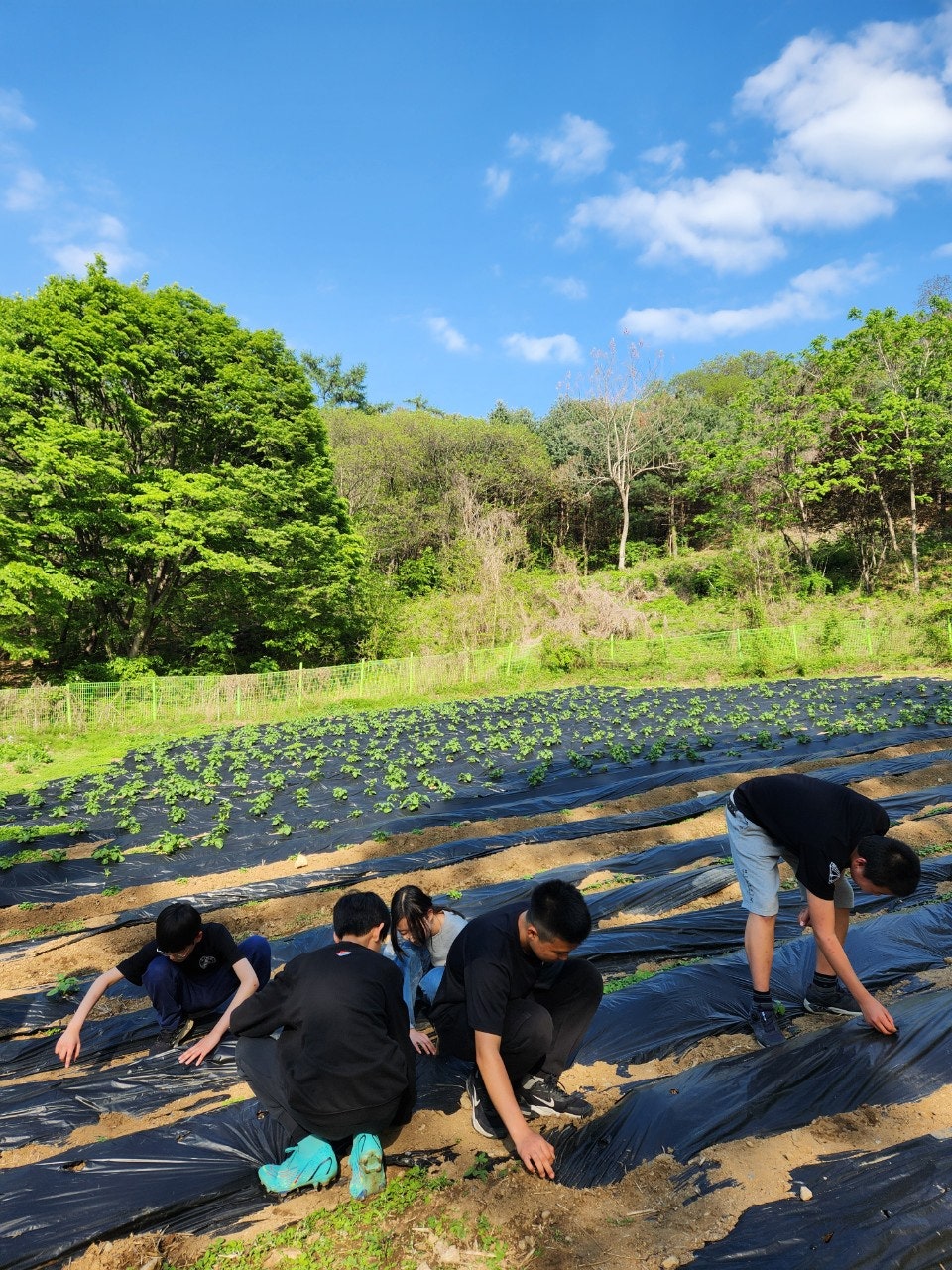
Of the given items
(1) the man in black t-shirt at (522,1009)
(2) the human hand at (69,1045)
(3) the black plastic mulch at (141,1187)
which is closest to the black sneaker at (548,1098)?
(1) the man in black t-shirt at (522,1009)

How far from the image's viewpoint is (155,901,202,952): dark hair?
3307mm

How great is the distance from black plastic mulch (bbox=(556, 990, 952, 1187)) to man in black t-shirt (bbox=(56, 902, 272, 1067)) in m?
1.83

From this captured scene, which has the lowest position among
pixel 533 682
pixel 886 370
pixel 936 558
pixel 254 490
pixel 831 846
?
pixel 533 682

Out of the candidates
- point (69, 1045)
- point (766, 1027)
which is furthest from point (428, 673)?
point (766, 1027)

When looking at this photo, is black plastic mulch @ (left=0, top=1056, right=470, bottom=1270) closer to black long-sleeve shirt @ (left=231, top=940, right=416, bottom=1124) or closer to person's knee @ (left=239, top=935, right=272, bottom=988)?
black long-sleeve shirt @ (left=231, top=940, right=416, bottom=1124)

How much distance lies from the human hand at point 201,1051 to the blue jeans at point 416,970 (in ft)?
3.03

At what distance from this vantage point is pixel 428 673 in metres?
22.1

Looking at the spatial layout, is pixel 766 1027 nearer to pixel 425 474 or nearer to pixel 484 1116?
pixel 484 1116

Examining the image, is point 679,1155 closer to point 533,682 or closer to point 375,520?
point 533,682

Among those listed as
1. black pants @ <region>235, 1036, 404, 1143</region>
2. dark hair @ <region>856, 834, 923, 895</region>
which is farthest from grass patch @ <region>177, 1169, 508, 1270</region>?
dark hair @ <region>856, 834, 923, 895</region>

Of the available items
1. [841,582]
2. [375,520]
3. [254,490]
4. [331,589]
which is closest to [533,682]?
[331,589]

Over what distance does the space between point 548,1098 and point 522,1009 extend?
0.47 metres

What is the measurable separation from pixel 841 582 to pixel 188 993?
32.6 meters

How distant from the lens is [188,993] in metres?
3.71
